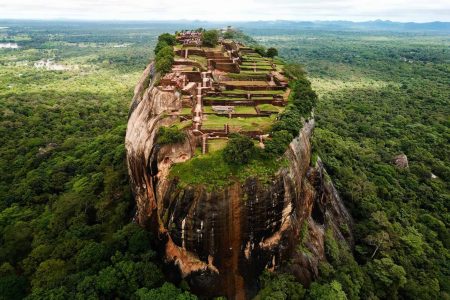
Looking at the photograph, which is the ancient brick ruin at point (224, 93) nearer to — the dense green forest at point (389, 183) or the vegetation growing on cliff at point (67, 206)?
the dense green forest at point (389, 183)

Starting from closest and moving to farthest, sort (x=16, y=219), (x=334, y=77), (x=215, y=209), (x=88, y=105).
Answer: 1. (x=215, y=209)
2. (x=16, y=219)
3. (x=88, y=105)
4. (x=334, y=77)

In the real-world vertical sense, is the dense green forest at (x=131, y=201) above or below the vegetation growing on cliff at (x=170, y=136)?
below

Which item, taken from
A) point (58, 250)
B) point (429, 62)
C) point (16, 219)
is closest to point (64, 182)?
point (16, 219)

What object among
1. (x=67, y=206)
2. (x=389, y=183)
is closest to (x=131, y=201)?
(x=67, y=206)

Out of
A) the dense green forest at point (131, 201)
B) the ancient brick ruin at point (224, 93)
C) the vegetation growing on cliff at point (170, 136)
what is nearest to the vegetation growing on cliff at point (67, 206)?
the dense green forest at point (131, 201)

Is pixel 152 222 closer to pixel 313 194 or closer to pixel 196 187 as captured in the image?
pixel 196 187

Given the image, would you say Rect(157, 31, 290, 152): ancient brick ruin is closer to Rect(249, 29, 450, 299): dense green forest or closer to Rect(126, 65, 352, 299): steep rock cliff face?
Rect(126, 65, 352, 299): steep rock cliff face
